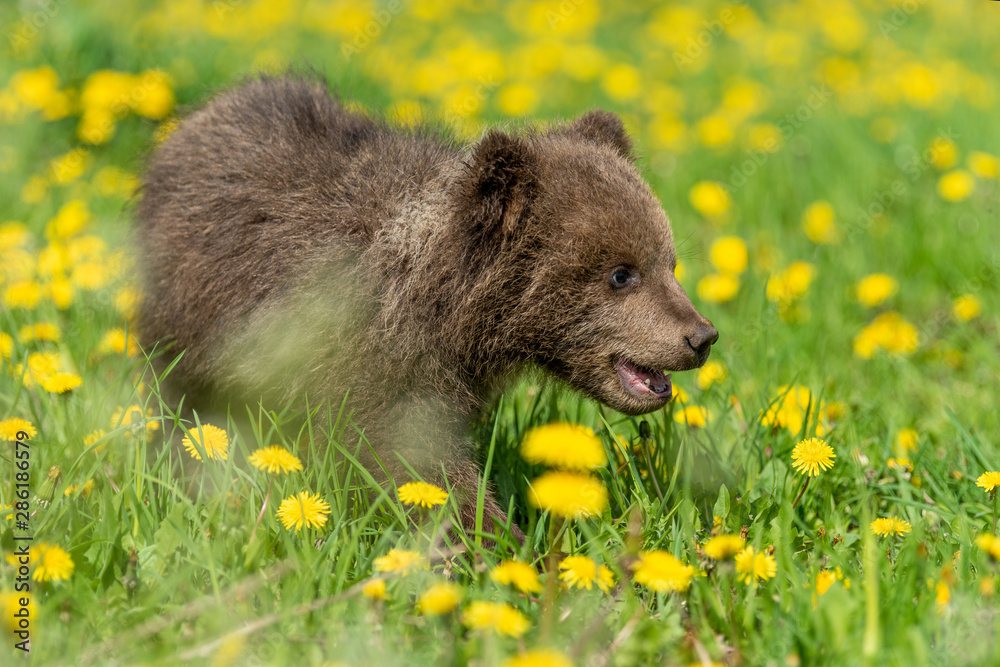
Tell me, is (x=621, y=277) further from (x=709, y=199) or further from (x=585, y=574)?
(x=709, y=199)

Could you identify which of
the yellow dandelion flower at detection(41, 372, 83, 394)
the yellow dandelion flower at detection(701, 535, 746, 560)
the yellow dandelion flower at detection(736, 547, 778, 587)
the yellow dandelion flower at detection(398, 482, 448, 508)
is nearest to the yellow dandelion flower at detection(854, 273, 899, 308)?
the yellow dandelion flower at detection(736, 547, 778, 587)

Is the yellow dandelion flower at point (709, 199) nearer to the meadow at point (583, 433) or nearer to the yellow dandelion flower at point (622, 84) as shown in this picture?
the meadow at point (583, 433)

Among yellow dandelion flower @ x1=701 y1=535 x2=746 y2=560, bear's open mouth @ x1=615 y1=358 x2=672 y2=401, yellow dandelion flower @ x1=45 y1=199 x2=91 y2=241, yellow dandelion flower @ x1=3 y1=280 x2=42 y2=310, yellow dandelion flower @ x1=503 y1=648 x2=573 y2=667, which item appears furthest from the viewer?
yellow dandelion flower @ x1=45 y1=199 x2=91 y2=241

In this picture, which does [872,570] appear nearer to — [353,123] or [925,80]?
[353,123]

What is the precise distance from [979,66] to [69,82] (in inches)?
311

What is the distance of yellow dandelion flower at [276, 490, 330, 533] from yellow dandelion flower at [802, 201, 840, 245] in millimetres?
3892

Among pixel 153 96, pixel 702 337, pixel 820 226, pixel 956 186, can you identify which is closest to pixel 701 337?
pixel 702 337

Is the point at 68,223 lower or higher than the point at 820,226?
lower

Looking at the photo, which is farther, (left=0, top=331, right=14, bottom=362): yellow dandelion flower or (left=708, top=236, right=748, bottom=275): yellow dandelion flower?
(left=708, top=236, right=748, bottom=275): yellow dandelion flower

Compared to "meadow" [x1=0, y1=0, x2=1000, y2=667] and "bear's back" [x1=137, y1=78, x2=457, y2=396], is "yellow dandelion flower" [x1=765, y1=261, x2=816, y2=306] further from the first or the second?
"bear's back" [x1=137, y1=78, x2=457, y2=396]

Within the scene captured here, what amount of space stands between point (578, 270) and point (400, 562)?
131 cm

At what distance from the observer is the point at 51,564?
2.42m

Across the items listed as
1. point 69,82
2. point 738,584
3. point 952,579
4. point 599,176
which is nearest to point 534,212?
point 599,176

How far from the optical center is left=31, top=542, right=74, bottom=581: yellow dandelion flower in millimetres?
2422
